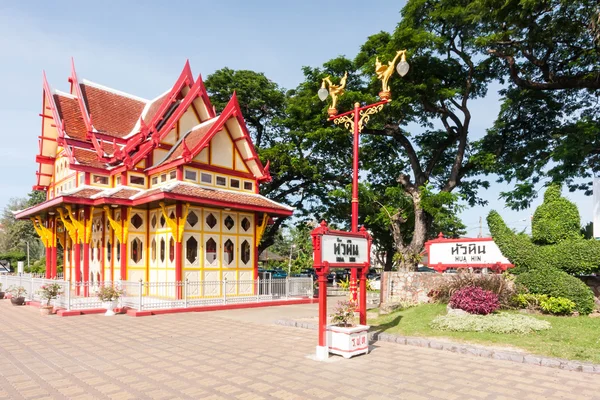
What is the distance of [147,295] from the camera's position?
60.7ft

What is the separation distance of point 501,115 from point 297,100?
1194cm

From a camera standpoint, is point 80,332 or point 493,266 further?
point 493,266

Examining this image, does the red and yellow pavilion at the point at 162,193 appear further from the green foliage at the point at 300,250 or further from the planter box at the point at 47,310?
the green foliage at the point at 300,250

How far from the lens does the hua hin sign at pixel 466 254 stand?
46.5ft

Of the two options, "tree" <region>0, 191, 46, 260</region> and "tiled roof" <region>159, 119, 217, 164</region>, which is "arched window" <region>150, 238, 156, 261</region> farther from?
"tree" <region>0, 191, 46, 260</region>

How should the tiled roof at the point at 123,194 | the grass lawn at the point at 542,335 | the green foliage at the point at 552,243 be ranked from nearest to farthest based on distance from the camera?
the grass lawn at the point at 542,335 → the green foliage at the point at 552,243 → the tiled roof at the point at 123,194

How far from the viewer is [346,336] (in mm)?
8664

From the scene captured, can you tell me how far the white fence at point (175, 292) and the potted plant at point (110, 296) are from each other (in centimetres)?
52

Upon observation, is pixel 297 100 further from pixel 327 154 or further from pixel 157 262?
pixel 157 262

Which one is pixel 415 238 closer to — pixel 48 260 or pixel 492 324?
pixel 492 324

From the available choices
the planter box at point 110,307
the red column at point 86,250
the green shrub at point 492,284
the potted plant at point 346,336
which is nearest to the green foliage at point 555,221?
the green shrub at point 492,284

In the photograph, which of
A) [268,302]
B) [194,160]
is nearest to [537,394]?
[268,302]

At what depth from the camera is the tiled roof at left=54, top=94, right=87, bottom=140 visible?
71.3 ft

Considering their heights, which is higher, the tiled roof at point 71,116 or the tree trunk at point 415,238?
the tiled roof at point 71,116
